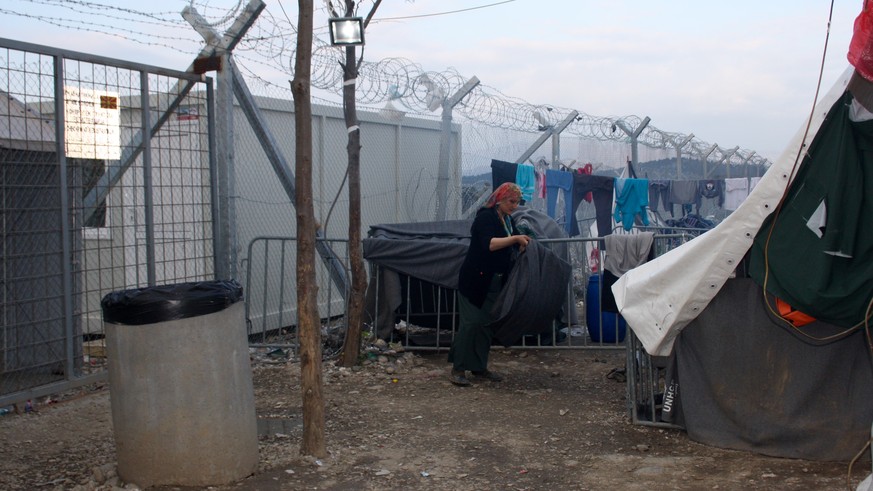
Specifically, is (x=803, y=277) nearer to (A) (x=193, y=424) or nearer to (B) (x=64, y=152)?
(A) (x=193, y=424)

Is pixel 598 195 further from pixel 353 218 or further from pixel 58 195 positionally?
pixel 58 195

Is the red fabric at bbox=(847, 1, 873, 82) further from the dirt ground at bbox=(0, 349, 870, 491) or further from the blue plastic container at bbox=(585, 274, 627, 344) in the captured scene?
the blue plastic container at bbox=(585, 274, 627, 344)

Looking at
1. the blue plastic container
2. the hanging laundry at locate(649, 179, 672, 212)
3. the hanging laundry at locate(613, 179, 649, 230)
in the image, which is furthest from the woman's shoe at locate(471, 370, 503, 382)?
the hanging laundry at locate(649, 179, 672, 212)

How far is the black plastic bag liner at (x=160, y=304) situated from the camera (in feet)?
15.1

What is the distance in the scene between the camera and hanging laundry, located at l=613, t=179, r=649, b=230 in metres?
13.6

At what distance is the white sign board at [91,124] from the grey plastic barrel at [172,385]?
8.31 feet

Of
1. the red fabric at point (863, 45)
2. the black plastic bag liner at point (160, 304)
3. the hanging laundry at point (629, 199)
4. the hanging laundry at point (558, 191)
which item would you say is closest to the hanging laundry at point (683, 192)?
the hanging laundry at point (629, 199)

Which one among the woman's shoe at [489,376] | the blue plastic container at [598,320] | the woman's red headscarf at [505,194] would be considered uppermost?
the woman's red headscarf at [505,194]

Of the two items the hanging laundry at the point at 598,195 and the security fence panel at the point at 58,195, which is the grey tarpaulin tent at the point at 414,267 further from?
the hanging laundry at the point at 598,195

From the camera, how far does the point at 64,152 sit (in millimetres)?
6523

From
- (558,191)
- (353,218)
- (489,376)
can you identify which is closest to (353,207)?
(353,218)

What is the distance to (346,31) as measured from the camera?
759 centimetres

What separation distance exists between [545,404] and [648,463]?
1.78 meters

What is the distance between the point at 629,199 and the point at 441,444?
27.8 feet
